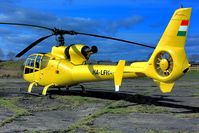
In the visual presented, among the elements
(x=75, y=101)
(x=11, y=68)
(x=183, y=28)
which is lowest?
(x=11, y=68)

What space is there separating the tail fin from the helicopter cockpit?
8.93 metres

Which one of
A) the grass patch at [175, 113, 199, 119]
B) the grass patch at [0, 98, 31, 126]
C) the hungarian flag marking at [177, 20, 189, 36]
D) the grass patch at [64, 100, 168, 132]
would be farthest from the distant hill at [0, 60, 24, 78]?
the grass patch at [175, 113, 199, 119]

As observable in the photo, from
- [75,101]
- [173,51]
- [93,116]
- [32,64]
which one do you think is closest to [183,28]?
[173,51]

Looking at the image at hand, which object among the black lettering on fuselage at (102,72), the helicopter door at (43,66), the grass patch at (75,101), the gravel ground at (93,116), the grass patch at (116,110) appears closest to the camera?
the gravel ground at (93,116)

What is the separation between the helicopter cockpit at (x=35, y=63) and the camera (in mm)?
23016

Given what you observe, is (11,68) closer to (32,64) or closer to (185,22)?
(32,64)

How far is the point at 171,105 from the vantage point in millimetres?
17891

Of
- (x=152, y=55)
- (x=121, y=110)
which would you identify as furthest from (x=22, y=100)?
(x=152, y=55)

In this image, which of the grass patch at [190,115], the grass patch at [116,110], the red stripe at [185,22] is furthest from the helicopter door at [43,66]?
the grass patch at [190,115]

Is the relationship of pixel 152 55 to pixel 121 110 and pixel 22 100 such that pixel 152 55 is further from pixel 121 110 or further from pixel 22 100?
pixel 22 100

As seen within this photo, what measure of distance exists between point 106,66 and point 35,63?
19.5 feet

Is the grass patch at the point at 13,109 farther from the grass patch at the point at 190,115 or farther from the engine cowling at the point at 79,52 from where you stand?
the grass patch at the point at 190,115

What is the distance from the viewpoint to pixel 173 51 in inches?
608

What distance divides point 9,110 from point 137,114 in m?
5.27
